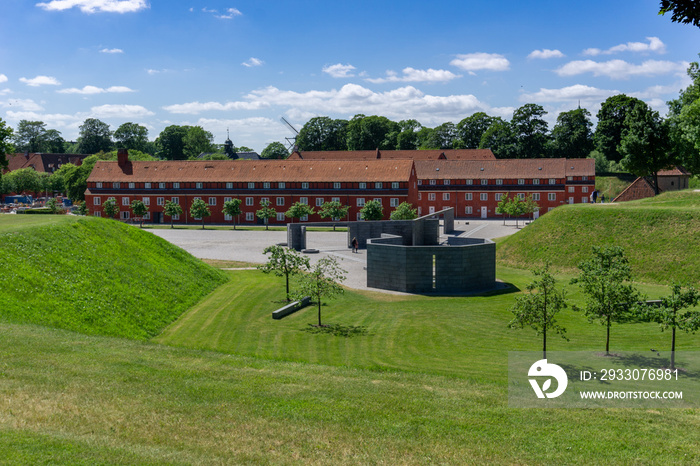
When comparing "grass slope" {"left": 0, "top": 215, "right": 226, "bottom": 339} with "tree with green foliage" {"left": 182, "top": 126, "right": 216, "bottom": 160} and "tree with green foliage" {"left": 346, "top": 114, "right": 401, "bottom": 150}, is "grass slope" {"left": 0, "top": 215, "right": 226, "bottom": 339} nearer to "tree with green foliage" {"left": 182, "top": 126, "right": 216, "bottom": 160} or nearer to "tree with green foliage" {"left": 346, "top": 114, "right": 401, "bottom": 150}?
"tree with green foliage" {"left": 346, "top": 114, "right": 401, "bottom": 150}

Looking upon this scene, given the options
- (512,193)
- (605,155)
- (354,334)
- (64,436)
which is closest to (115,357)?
(64,436)

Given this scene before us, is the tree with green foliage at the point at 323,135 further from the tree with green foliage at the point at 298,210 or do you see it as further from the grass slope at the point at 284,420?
the grass slope at the point at 284,420

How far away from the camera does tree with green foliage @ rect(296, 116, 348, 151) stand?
148 meters

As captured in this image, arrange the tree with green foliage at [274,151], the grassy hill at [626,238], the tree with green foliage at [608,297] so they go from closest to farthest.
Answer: the tree with green foliage at [608,297] → the grassy hill at [626,238] → the tree with green foliage at [274,151]

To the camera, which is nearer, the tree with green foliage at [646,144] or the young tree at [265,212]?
the tree with green foliage at [646,144]

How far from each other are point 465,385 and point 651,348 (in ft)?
33.5

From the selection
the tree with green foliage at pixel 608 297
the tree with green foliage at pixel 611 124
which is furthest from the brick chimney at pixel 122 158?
the tree with green foliage at pixel 608 297

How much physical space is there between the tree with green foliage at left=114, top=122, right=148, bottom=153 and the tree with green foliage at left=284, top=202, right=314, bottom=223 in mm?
108490

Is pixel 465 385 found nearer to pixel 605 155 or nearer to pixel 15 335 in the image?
pixel 15 335

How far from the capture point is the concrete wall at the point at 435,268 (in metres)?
35.3

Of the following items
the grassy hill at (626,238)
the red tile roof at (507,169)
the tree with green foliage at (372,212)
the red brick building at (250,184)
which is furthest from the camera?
the red tile roof at (507,169)

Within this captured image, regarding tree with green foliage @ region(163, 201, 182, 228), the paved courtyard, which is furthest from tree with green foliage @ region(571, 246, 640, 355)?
tree with green foliage @ region(163, 201, 182, 228)

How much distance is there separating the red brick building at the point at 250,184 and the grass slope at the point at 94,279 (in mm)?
49897

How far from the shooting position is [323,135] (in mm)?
149000
